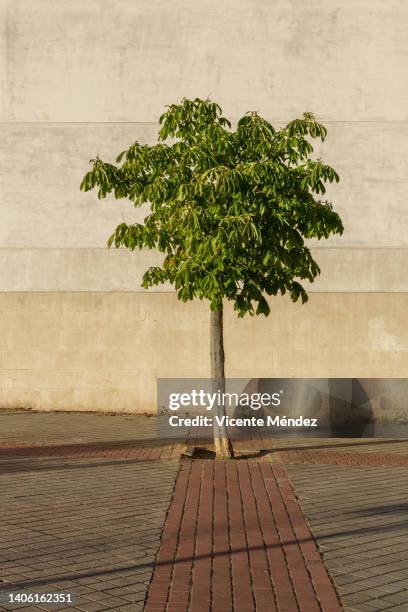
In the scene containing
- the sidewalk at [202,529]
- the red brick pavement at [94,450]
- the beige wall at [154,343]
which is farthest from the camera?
the beige wall at [154,343]

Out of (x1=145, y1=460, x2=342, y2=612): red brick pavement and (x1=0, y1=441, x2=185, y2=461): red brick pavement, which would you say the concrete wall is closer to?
(x1=0, y1=441, x2=185, y2=461): red brick pavement

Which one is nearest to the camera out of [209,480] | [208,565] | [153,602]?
[153,602]

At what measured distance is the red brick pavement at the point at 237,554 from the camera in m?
6.04

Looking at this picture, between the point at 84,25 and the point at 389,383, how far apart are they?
10.1m

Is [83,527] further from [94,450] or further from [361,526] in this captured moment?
[94,450]

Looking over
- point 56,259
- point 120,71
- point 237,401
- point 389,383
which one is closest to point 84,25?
point 120,71

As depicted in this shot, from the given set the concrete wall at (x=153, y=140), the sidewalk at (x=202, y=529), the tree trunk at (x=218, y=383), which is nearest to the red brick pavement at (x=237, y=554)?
the sidewalk at (x=202, y=529)

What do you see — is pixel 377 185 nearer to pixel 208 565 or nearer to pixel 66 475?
pixel 66 475

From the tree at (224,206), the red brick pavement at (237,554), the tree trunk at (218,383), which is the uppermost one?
the tree at (224,206)

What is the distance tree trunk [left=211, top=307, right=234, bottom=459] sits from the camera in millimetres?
12562

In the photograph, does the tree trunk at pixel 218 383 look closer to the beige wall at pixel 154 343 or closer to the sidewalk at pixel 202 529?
the sidewalk at pixel 202 529

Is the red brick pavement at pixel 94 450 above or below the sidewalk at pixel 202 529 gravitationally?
above

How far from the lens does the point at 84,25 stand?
1861cm

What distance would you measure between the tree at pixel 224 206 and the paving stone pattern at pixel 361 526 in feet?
7.42
